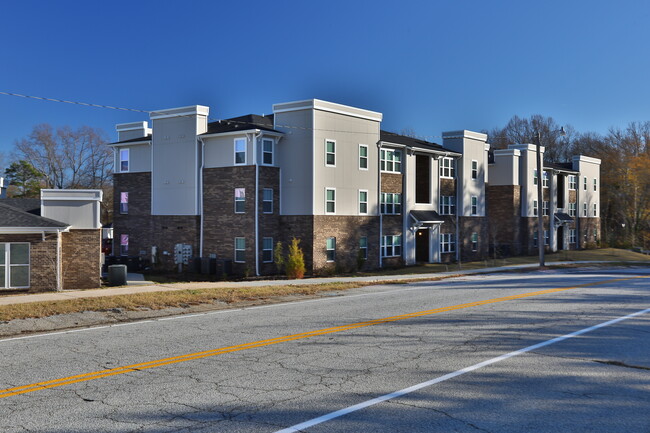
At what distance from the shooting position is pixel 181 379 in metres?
8.53

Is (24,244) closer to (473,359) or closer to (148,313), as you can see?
(148,313)

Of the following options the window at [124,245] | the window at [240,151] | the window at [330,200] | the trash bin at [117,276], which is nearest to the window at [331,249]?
the window at [330,200]

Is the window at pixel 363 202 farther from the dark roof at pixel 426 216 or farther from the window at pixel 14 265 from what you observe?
the window at pixel 14 265

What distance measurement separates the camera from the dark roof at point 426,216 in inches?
1551

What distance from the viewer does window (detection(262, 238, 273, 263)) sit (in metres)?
33.2

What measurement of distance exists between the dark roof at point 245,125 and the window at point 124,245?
9.72 meters

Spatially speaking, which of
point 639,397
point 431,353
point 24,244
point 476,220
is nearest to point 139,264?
point 24,244

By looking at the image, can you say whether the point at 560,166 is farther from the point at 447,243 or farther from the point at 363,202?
the point at 363,202

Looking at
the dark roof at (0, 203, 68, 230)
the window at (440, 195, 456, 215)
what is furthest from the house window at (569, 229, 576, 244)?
the dark roof at (0, 203, 68, 230)

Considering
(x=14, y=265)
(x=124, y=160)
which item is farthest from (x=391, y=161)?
(x=14, y=265)

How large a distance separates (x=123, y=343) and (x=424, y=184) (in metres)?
32.7

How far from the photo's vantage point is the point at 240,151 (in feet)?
109

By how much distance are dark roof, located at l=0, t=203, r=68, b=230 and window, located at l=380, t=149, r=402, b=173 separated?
20790 millimetres

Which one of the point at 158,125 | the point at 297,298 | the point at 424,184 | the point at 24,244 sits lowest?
the point at 297,298
